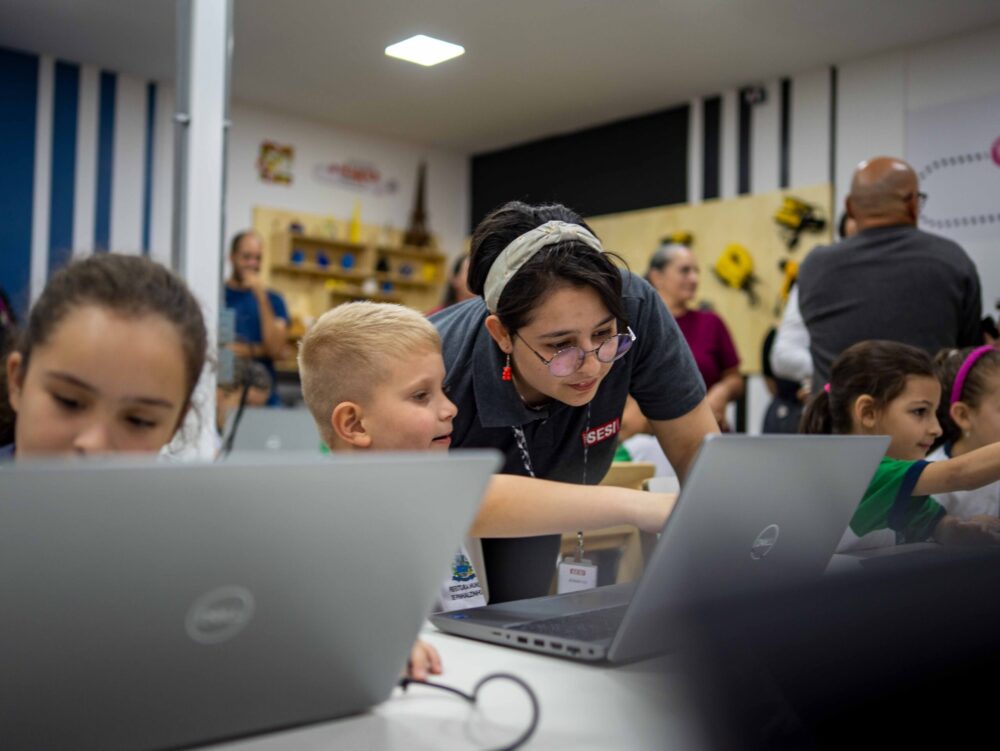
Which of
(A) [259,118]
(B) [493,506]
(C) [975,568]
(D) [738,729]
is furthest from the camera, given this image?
(A) [259,118]

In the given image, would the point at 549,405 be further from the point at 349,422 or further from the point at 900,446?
the point at 900,446

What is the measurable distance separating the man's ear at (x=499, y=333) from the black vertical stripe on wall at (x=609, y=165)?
4.76 m

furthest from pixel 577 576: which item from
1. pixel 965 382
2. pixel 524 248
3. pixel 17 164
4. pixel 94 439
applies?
pixel 17 164

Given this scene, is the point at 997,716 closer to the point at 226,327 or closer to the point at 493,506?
the point at 493,506

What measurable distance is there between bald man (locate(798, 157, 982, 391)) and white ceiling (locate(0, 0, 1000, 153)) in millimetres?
778

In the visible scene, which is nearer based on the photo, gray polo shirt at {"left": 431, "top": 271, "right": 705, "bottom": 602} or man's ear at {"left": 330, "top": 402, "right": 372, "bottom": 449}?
man's ear at {"left": 330, "top": 402, "right": 372, "bottom": 449}

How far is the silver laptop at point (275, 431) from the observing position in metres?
3.85

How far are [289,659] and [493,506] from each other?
50 centimetres

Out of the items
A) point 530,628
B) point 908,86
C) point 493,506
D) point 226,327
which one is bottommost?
point 530,628

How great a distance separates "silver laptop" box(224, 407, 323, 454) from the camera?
3.85 m

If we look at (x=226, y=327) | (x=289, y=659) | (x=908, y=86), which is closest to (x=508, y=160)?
(x=908, y=86)

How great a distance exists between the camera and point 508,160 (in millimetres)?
6777

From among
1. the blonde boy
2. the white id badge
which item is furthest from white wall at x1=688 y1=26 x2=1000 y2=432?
the blonde boy

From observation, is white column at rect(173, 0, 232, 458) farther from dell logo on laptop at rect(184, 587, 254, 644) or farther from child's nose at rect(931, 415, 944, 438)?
dell logo on laptop at rect(184, 587, 254, 644)
